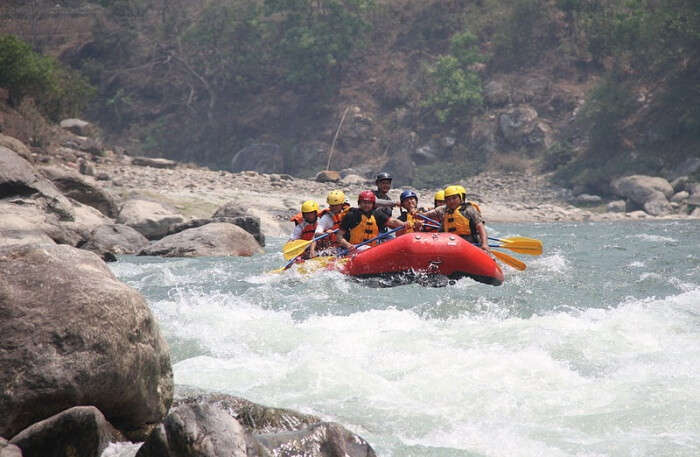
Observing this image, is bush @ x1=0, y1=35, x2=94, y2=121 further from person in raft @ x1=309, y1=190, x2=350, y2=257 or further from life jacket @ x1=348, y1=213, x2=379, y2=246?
life jacket @ x1=348, y1=213, x2=379, y2=246

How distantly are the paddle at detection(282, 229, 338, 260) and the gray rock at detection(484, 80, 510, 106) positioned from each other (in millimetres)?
24317

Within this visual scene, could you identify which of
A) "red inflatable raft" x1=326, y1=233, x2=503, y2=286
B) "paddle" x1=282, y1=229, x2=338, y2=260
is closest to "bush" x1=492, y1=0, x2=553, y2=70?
"paddle" x1=282, y1=229, x2=338, y2=260

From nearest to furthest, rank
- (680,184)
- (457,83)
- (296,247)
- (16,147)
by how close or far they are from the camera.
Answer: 1. (296,247)
2. (16,147)
3. (680,184)
4. (457,83)

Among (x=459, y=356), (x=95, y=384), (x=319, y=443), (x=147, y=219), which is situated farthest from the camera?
(x=147, y=219)

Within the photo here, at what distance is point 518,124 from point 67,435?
3002cm

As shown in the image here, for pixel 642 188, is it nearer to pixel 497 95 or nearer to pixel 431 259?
pixel 497 95

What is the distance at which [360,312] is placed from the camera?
703cm

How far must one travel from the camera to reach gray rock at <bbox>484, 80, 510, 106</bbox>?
32.6 m

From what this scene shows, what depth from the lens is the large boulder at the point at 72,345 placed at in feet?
10.9

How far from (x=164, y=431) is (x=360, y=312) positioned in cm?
420

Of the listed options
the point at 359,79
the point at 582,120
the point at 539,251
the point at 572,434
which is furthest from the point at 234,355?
the point at 359,79

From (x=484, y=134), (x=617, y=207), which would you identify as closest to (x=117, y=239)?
(x=617, y=207)

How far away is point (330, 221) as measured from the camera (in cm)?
994

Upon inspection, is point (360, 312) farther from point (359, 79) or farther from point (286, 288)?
point (359, 79)
